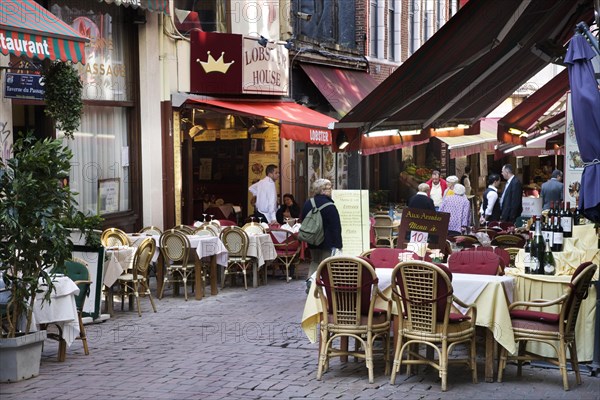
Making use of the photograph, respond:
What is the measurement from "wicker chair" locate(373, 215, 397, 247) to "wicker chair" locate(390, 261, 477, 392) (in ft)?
33.2

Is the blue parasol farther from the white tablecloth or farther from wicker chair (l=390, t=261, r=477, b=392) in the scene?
the white tablecloth

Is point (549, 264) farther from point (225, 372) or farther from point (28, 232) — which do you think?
point (28, 232)

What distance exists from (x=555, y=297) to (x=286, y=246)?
7888mm

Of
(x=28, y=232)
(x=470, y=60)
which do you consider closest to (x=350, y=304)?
(x=28, y=232)

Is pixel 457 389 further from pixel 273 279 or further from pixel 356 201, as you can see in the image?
pixel 273 279

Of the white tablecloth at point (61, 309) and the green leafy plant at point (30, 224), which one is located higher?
the green leafy plant at point (30, 224)

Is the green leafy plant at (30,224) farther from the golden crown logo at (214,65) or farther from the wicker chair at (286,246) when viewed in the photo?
the golden crown logo at (214,65)

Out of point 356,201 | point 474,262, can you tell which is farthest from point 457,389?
point 356,201

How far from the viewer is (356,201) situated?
48.4 feet

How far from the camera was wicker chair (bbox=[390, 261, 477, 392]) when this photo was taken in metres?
8.59

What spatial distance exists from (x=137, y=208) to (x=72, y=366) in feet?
26.6

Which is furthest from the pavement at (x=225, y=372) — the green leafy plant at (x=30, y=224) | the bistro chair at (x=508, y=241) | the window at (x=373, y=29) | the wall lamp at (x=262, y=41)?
the window at (x=373, y=29)

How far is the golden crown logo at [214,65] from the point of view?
19.1 meters

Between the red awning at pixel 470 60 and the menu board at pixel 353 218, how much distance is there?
202 centimetres
